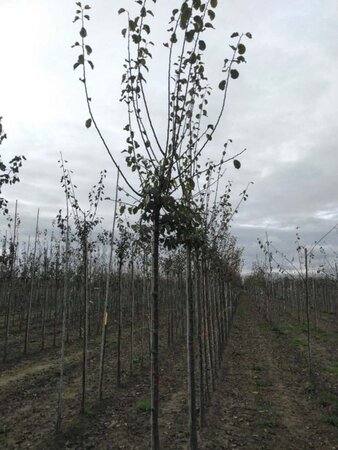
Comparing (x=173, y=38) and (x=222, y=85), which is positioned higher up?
(x=173, y=38)

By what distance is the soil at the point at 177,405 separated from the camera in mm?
6414

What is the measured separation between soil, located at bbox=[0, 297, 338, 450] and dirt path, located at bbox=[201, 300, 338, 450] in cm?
2

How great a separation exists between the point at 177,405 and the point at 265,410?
1.85m

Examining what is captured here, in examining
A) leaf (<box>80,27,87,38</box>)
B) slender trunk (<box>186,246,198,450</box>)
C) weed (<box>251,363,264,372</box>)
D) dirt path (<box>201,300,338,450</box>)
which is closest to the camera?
leaf (<box>80,27,87,38</box>)

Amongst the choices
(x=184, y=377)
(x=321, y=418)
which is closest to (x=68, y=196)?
(x=184, y=377)

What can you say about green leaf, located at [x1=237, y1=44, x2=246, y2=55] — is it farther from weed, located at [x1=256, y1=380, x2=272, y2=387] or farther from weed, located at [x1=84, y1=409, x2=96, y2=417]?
weed, located at [x1=256, y1=380, x2=272, y2=387]

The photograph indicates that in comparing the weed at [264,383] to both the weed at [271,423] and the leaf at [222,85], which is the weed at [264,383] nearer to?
the weed at [271,423]

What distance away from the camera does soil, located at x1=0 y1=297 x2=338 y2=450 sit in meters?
6.41

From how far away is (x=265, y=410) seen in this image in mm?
7746

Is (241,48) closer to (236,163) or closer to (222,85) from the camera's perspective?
(222,85)

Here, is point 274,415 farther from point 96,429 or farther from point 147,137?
point 147,137

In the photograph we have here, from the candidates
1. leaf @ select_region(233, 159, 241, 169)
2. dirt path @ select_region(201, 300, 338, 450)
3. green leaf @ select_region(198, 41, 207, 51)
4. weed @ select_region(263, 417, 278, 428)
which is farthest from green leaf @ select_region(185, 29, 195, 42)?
weed @ select_region(263, 417, 278, 428)

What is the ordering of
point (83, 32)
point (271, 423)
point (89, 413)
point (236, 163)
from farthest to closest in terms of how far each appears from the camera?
point (89, 413), point (271, 423), point (236, 163), point (83, 32)

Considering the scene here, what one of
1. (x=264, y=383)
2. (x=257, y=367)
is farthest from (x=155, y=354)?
(x=257, y=367)
